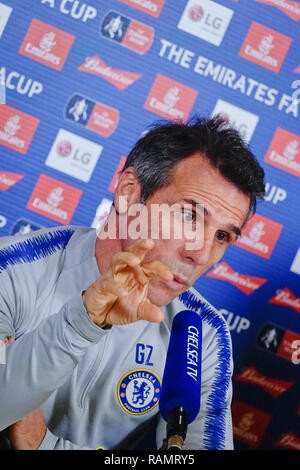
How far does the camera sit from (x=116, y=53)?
161 centimetres

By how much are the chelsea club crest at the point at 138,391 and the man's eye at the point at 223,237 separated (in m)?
0.31

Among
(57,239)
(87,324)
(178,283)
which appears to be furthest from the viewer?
(57,239)

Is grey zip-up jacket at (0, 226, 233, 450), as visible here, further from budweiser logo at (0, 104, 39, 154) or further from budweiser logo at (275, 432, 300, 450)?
budweiser logo at (275, 432, 300, 450)

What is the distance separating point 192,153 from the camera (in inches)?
41.4

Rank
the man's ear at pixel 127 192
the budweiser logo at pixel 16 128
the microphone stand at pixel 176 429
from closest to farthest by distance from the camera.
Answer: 1. the microphone stand at pixel 176 429
2. the man's ear at pixel 127 192
3. the budweiser logo at pixel 16 128

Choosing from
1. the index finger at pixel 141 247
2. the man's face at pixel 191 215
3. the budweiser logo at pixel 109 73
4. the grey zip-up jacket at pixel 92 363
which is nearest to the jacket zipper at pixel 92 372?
the grey zip-up jacket at pixel 92 363

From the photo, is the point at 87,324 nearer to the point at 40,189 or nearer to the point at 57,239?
the point at 57,239

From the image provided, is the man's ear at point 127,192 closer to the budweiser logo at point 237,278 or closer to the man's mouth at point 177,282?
the man's mouth at point 177,282

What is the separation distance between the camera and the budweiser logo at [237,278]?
1.63m

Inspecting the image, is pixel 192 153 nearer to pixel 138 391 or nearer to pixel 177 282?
pixel 177 282

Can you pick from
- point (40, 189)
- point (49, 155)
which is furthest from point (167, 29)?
point (40, 189)

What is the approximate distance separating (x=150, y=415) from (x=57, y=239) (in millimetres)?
423

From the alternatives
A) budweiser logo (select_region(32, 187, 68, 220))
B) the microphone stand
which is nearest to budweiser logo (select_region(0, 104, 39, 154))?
budweiser logo (select_region(32, 187, 68, 220))

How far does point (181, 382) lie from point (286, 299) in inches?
43.1
